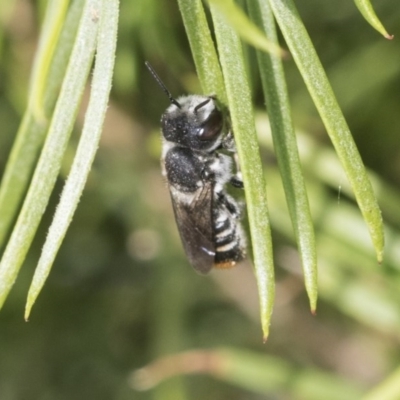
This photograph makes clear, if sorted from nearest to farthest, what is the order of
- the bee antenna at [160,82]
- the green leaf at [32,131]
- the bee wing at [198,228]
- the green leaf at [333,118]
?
the green leaf at [333,118] → the green leaf at [32,131] → the bee antenna at [160,82] → the bee wing at [198,228]

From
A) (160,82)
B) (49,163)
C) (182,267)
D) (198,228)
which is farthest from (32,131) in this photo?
(182,267)

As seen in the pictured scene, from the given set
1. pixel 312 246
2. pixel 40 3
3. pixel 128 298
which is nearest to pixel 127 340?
pixel 128 298

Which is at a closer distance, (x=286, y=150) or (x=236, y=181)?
(x=286, y=150)

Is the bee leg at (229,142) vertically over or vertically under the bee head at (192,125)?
under

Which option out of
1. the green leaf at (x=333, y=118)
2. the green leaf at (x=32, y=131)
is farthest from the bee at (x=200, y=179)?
the green leaf at (x=333, y=118)

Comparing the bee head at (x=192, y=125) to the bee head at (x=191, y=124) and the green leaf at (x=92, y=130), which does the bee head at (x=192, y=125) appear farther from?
the green leaf at (x=92, y=130)

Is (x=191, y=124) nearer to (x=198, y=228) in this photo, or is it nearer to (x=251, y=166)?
(x=198, y=228)
